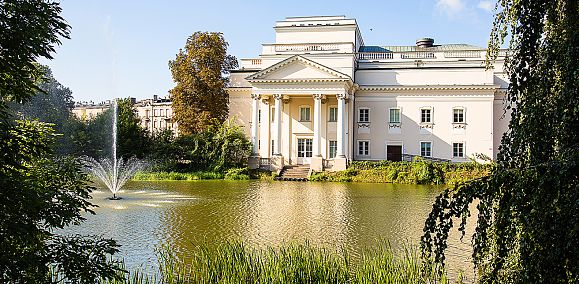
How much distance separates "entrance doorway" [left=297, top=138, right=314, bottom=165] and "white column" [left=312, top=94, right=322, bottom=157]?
82.6 inches

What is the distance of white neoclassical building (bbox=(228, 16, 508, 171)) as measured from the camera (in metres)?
40.3

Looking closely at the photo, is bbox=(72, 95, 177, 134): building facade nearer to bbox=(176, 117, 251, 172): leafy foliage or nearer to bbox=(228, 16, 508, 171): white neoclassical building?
bbox=(228, 16, 508, 171): white neoclassical building

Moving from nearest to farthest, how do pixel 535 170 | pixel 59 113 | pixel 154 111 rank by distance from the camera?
pixel 535 170, pixel 59 113, pixel 154 111

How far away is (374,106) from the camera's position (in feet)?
142

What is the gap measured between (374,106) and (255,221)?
29.9m

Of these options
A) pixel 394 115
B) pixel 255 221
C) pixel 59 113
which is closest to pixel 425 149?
pixel 394 115

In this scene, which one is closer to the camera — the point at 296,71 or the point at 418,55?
the point at 296,71

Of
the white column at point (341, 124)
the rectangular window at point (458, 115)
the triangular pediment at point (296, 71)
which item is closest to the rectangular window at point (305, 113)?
the white column at point (341, 124)

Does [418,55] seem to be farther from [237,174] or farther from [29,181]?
[29,181]

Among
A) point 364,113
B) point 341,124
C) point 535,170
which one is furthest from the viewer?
point 364,113

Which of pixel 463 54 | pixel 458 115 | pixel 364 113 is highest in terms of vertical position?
pixel 463 54

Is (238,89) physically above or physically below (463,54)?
below

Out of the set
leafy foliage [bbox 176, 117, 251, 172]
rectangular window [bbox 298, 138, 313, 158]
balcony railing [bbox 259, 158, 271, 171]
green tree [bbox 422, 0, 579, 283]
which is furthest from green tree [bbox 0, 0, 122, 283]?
rectangular window [bbox 298, 138, 313, 158]

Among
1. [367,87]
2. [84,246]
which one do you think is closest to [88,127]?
[367,87]
